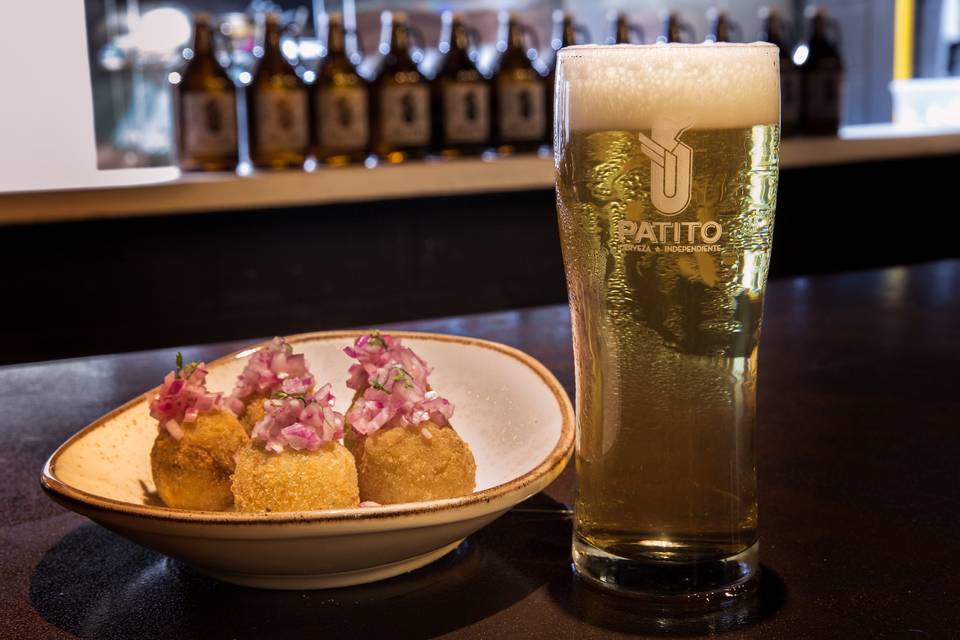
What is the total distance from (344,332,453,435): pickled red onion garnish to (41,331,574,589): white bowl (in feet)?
0.17

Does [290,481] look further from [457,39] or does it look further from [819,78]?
[819,78]

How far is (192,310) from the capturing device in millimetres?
2205

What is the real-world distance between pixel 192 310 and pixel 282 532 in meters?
1.84

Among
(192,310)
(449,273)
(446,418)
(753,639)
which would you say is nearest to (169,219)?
(192,310)

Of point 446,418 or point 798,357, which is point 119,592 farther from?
point 798,357

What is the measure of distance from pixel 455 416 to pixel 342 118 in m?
1.64

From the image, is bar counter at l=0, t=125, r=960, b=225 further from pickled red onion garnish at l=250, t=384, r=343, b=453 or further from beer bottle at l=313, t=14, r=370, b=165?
pickled red onion garnish at l=250, t=384, r=343, b=453

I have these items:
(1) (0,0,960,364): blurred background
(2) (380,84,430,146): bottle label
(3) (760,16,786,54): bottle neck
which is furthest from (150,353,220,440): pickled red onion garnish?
(3) (760,16,786,54): bottle neck

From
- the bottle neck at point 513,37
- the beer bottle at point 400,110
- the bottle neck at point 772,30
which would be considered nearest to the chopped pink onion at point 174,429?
the beer bottle at point 400,110

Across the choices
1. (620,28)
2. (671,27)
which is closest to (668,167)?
(620,28)

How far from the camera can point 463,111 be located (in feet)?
7.72

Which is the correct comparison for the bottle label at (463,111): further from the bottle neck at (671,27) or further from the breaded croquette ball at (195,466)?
the breaded croquette ball at (195,466)

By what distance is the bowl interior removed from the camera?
567 millimetres

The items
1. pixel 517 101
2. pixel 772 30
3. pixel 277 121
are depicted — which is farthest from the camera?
pixel 772 30
